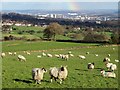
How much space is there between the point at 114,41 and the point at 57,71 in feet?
176

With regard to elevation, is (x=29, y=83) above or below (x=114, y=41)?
above

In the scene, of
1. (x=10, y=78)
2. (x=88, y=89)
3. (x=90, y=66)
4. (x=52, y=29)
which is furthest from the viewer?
(x=52, y=29)

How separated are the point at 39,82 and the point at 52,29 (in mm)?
78618

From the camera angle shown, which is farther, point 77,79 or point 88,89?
point 77,79

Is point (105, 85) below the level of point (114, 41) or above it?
above

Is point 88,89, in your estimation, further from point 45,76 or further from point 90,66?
point 90,66

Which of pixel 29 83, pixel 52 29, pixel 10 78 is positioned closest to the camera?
pixel 29 83

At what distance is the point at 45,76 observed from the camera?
19.0 metres

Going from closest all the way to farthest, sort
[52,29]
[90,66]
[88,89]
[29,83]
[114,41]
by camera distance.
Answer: [88,89], [29,83], [90,66], [114,41], [52,29]

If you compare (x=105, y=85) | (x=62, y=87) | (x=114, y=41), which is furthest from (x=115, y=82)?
(x=114, y=41)

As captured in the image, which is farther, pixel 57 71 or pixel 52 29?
pixel 52 29

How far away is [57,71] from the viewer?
17375 mm

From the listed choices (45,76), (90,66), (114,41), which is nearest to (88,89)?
(45,76)

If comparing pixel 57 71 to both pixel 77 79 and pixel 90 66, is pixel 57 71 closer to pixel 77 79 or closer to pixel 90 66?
pixel 77 79
